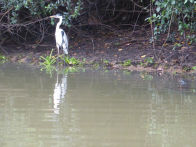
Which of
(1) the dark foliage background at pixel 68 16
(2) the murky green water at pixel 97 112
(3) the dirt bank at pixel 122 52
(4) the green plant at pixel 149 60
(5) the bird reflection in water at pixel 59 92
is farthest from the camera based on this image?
(1) the dark foliage background at pixel 68 16

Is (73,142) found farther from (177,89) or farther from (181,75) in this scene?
(181,75)

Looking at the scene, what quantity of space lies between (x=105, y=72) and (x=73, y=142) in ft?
19.5

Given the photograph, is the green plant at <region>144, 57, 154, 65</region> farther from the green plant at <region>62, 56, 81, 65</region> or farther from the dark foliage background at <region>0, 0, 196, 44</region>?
the dark foliage background at <region>0, 0, 196, 44</region>

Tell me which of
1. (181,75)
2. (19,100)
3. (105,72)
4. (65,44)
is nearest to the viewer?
(19,100)

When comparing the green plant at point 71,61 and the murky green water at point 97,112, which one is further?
the green plant at point 71,61

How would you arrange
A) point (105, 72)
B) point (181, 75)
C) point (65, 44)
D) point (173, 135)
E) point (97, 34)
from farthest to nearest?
point (97, 34) < point (65, 44) < point (105, 72) < point (181, 75) < point (173, 135)

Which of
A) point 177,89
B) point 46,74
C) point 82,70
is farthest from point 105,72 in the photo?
point 177,89

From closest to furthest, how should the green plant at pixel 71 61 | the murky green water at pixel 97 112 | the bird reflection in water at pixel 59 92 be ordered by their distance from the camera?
the murky green water at pixel 97 112, the bird reflection in water at pixel 59 92, the green plant at pixel 71 61

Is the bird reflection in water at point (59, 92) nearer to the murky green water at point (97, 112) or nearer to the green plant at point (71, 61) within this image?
the murky green water at point (97, 112)

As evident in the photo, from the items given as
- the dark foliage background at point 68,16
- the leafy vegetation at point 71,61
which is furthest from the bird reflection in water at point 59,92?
the dark foliage background at point 68,16

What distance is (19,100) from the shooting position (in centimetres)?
643

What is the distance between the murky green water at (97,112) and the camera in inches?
173

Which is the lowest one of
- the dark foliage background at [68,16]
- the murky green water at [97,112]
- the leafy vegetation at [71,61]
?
the murky green water at [97,112]

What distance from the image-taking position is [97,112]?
5551 millimetres
